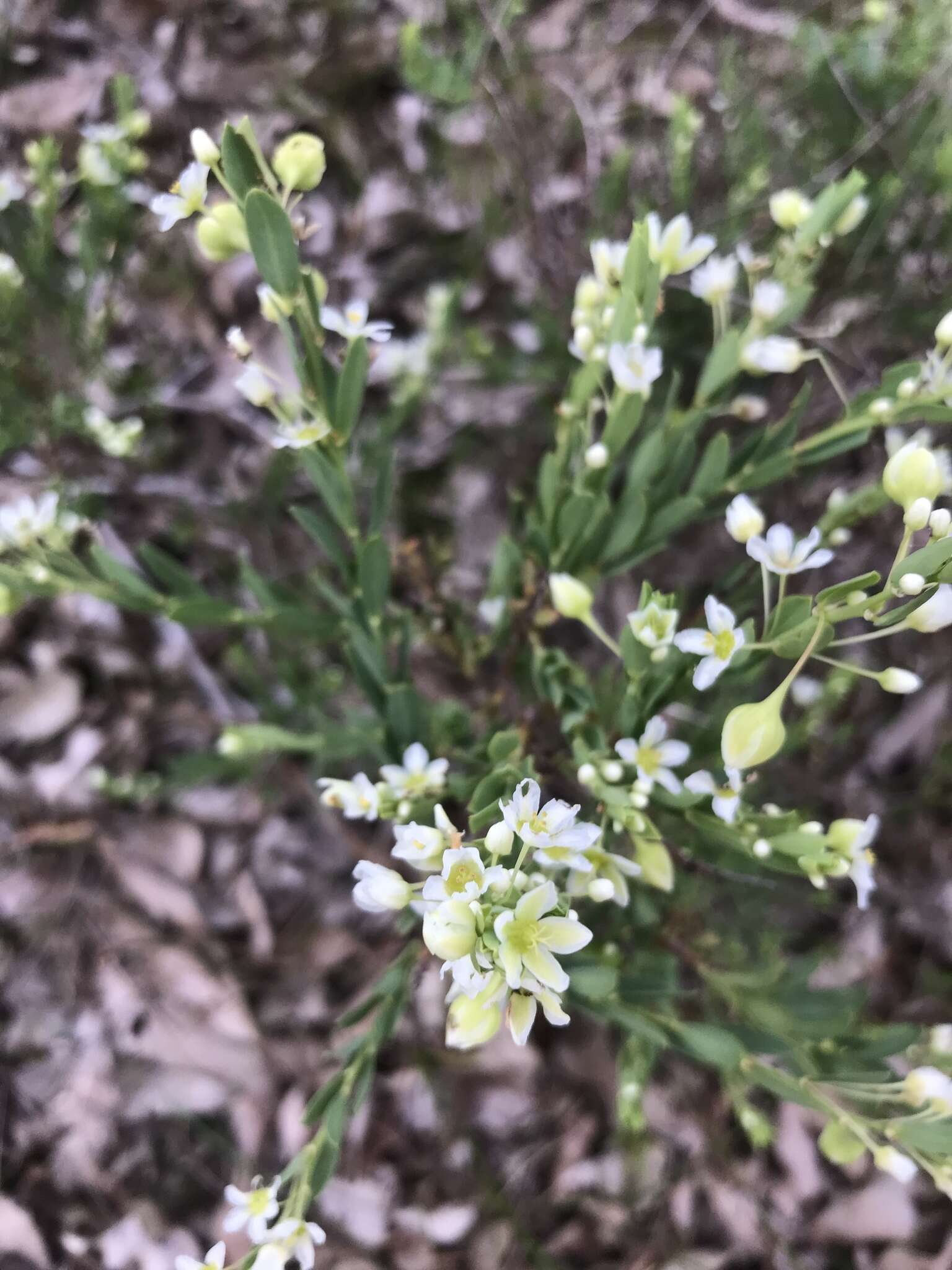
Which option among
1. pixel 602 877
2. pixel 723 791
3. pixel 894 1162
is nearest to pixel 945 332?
pixel 723 791

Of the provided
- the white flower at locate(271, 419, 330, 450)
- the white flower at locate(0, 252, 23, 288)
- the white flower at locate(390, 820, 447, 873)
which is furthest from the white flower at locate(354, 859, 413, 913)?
the white flower at locate(0, 252, 23, 288)

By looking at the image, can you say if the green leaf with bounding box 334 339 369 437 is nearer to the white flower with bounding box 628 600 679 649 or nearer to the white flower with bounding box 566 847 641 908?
the white flower with bounding box 628 600 679 649

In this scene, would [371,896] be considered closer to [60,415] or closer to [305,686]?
[305,686]

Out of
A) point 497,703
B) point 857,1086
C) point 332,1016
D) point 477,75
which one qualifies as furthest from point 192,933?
point 477,75

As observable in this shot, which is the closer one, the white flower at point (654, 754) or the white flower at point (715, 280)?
the white flower at point (654, 754)

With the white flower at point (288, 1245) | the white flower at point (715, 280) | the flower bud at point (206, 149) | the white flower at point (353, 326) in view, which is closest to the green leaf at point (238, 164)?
the flower bud at point (206, 149)

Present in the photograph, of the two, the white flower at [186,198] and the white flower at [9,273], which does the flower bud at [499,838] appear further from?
the white flower at [9,273]
